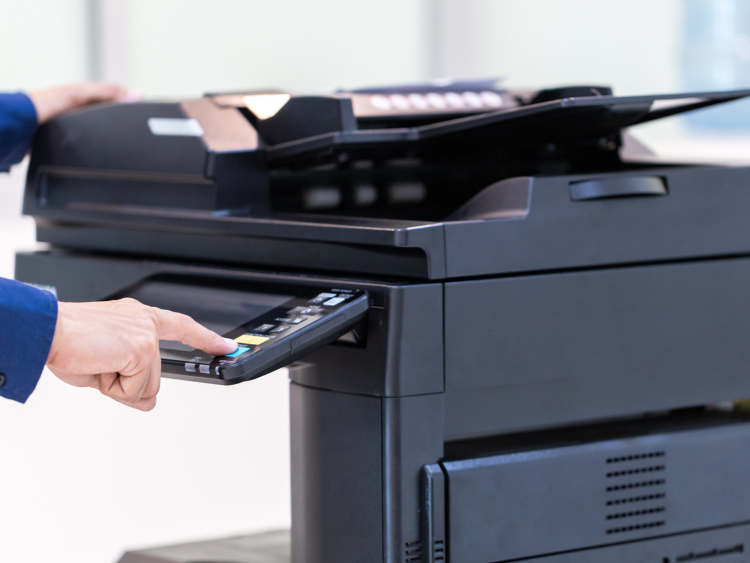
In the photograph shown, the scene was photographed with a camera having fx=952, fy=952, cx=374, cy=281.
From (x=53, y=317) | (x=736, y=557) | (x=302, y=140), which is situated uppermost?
(x=302, y=140)

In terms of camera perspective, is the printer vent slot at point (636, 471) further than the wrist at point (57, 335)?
Yes

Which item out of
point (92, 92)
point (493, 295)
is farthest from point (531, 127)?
point (92, 92)

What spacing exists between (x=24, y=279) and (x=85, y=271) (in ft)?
0.33

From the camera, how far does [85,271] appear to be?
1.05 m

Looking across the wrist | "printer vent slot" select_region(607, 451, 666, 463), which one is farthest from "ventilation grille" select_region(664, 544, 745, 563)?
the wrist

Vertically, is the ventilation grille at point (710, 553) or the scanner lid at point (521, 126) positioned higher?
the scanner lid at point (521, 126)

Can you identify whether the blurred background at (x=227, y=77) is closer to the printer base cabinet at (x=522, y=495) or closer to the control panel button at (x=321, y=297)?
the printer base cabinet at (x=522, y=495)

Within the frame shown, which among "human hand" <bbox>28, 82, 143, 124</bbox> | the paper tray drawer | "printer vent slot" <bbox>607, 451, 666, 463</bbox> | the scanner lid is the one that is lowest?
"printer vent slot" <bbox>607, 451, 666, 463</bbox>

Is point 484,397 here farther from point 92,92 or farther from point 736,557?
point 92,92

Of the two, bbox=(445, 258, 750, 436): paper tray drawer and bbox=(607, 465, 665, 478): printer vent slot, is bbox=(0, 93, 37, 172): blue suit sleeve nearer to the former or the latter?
bbox=(445, 258, 750, 436): paper tray drawer

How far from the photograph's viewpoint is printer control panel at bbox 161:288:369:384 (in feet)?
2.32

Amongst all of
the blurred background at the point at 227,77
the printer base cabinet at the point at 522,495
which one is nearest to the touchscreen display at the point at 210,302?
the printer base cabinet at the point at 522,495

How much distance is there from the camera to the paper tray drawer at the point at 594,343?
2.74 feet

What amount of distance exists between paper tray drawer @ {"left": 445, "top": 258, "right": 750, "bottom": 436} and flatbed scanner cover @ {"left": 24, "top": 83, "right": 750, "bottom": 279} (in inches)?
0.9
